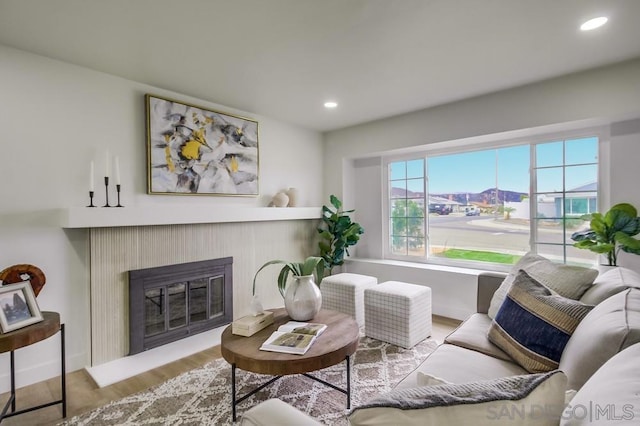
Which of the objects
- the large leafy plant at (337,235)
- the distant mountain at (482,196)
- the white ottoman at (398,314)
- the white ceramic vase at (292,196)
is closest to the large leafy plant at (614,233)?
A: the distant mountain at (482,196)

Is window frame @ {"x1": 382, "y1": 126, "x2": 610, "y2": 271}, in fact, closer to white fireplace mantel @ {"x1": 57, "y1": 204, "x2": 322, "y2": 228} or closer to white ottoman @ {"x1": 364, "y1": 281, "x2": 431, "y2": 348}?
white ottoman @ {"x1": 364, "y1": 281, "x2": 431, "y2": 348}

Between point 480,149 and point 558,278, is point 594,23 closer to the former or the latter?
point 558,278

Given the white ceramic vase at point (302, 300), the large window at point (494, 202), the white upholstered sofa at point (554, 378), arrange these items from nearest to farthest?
the white upholstered sofa at point (554, 378) → the white ceramic vase at point (302, 300) → the large window at point (494, 202)

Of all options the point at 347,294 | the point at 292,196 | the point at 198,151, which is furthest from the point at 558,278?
the point at 198,151

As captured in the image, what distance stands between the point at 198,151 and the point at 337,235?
6.68 ft

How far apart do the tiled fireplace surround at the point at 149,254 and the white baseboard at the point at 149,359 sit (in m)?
0.09

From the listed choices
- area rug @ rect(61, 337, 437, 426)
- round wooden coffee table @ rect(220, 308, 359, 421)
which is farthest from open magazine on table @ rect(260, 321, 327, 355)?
area rug @ rect(61, 337, 437, 426)

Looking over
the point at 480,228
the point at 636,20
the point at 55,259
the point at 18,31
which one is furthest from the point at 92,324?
the point at 636,20

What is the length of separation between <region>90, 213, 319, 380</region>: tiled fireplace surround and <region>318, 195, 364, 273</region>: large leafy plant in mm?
646

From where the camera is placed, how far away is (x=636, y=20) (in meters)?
2.04

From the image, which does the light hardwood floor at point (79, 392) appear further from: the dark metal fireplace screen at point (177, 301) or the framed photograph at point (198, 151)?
the framed photograph at point (198, 151)

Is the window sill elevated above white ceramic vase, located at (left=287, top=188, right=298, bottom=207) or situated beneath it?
situated beneath

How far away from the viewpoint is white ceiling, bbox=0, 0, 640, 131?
1.90m

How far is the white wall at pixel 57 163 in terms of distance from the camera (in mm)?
2322
